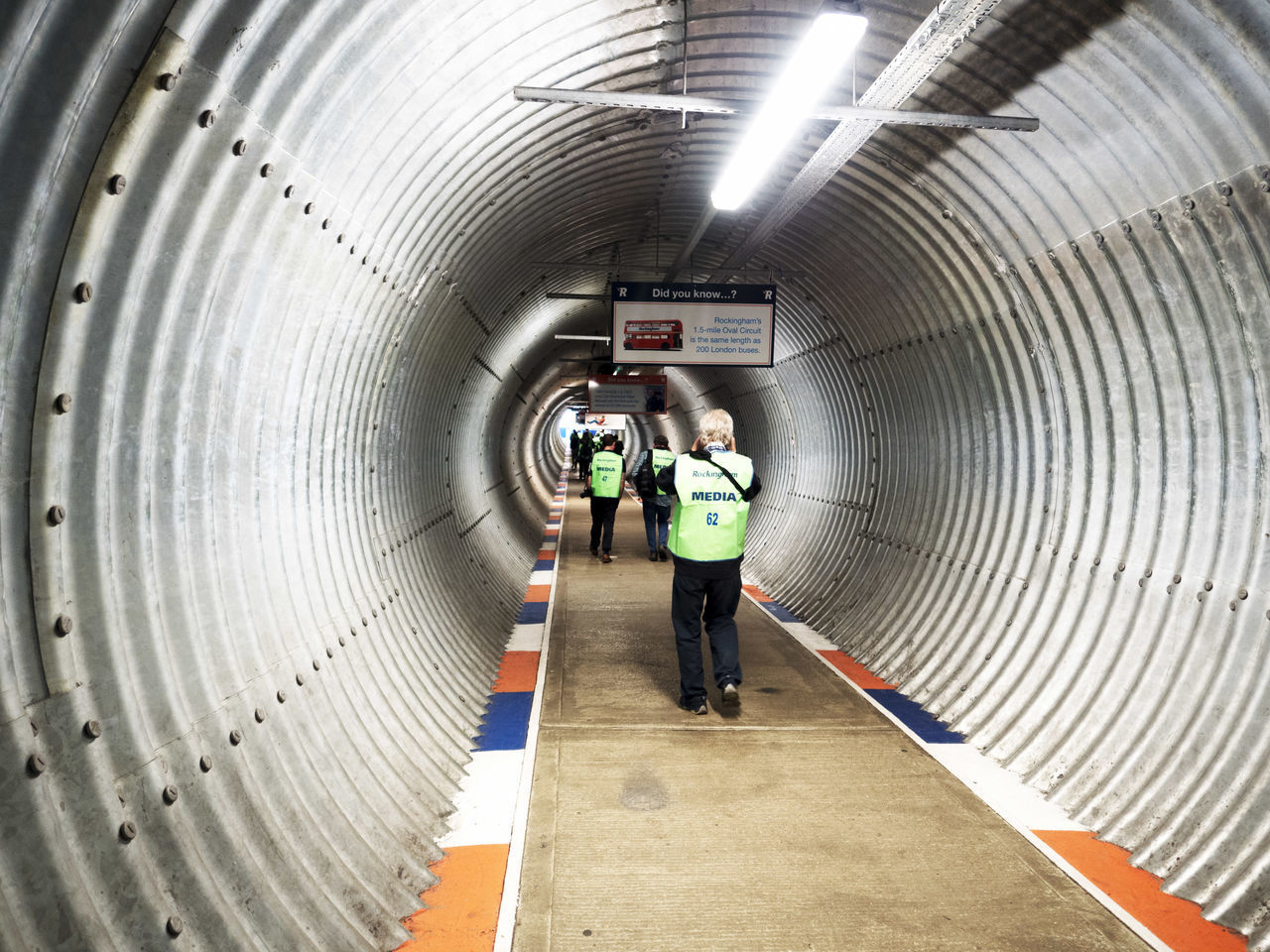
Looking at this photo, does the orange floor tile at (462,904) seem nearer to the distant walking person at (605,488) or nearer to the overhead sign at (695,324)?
the overhead sign at (695,324)

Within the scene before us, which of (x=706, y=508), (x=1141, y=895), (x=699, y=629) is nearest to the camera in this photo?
(x=1141, y=895)

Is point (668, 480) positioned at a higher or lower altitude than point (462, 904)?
higher

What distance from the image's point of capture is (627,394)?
55.3 feet

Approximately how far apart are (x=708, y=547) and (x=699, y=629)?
0.62 metres

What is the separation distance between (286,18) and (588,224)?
582 cm

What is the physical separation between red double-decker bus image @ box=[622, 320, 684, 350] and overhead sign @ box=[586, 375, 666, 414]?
7.74 meters

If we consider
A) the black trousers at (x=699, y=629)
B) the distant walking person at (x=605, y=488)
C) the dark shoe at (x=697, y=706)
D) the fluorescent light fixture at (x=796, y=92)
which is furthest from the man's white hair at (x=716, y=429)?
the distant walking person at (x=605, y=488)

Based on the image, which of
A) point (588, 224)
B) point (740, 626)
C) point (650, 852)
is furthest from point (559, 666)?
point (588, 224)

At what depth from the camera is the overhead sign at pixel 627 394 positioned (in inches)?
642

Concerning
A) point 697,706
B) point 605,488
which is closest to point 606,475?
point 605,488

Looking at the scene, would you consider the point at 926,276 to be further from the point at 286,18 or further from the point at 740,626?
the point at 286,18

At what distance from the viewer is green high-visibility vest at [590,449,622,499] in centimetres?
1242

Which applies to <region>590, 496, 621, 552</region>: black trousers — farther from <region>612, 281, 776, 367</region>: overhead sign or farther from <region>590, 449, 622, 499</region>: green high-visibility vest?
<region>612, 281, 776, 367</region>: overhead sign

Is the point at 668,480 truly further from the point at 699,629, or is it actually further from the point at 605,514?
the point at 605,514
